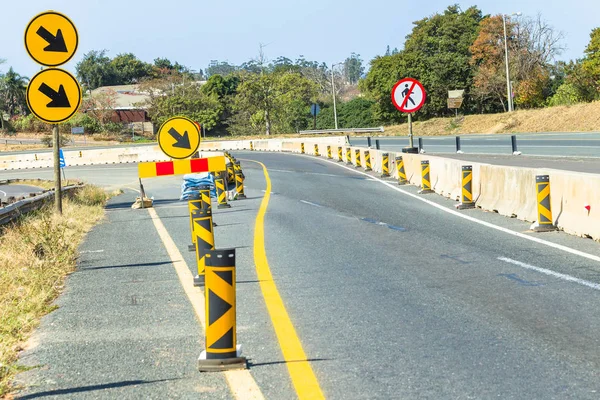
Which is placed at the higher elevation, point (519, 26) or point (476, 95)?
point (519, 26)

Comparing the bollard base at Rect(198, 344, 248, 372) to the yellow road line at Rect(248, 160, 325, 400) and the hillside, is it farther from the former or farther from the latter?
the hillside

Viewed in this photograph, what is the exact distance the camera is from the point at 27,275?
372 inches

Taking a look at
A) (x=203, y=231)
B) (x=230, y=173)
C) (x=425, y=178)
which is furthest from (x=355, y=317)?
(x=230, y=173)

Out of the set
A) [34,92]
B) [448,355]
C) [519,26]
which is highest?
[519,26]

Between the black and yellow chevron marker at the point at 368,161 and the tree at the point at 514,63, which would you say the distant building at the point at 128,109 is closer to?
the tree at the point at 514,63

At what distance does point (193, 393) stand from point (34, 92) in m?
9.92

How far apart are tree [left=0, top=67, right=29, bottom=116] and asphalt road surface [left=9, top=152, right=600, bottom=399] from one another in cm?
11483

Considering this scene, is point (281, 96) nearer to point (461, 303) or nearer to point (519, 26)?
point (519, 26)

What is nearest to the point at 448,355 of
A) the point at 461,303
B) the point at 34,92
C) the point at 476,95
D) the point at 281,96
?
the point at 461,303

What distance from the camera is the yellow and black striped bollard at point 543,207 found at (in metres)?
12.6

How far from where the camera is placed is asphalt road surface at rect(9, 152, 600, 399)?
5309 mm

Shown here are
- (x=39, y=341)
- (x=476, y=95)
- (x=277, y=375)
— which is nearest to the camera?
(x=277, y=375)

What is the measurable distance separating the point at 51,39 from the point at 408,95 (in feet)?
41.5

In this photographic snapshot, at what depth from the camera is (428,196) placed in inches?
780
